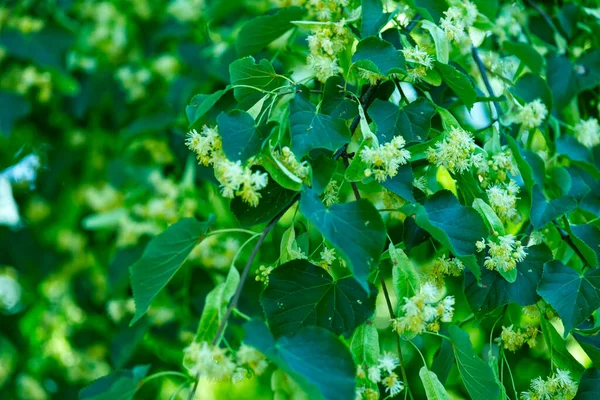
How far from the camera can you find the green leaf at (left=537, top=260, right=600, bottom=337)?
77 cm

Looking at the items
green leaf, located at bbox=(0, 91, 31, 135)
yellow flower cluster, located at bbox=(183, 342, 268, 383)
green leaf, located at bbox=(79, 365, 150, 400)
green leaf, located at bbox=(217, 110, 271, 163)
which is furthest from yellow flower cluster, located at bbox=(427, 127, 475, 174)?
green leaf, located at bbox=(0, 91, 31, 135)

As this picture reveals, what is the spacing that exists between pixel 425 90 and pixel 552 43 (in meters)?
0.53

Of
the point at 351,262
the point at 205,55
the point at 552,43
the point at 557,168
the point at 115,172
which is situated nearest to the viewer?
the point at 351,262

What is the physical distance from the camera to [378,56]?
763mm

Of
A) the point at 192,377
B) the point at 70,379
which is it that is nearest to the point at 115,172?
the point at 70,379

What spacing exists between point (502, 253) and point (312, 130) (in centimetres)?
27

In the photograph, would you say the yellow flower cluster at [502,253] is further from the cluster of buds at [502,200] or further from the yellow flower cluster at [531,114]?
the yellow flower cluster at [531,114]

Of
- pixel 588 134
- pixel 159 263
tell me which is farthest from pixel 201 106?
pixel 588 134

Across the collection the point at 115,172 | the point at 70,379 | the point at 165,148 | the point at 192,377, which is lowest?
the point at 70,379

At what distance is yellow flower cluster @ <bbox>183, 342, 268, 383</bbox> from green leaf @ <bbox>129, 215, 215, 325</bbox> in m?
0.12

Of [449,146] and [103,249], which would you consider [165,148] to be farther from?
[449,146]

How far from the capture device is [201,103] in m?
0.75

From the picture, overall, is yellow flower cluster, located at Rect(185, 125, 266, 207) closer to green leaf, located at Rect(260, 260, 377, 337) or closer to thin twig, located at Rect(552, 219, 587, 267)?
green leaf, located at Rect(260, 260, 377, 337)

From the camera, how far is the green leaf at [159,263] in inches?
29.0
